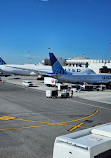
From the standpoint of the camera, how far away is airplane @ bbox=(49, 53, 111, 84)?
189 feet

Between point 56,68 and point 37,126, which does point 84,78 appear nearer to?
point 56,68

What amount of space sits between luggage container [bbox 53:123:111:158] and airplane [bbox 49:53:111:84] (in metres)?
47.4

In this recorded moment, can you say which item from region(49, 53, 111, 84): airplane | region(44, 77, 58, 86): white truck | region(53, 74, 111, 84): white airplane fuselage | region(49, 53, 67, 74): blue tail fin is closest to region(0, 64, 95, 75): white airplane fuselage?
region(53, 74, 111, 84): white airplane fuselage

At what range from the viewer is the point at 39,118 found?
23156mm

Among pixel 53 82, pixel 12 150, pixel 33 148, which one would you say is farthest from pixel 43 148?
pixel 53 82

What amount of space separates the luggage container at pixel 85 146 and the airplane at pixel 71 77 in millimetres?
47355

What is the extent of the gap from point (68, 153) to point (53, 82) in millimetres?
50294

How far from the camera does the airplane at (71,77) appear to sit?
57.6 metres

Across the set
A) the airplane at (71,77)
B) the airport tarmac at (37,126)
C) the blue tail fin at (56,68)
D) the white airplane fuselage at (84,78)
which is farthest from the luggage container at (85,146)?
the blue tail fin at (56,68)

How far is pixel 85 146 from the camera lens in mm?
8688

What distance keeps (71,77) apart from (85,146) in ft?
162

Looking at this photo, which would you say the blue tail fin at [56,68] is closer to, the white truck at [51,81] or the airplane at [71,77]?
the airplane at [71,77]

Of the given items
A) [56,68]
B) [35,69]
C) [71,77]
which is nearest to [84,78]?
[71,77]

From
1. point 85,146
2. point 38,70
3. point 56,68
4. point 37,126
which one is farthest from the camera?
point 38,70
